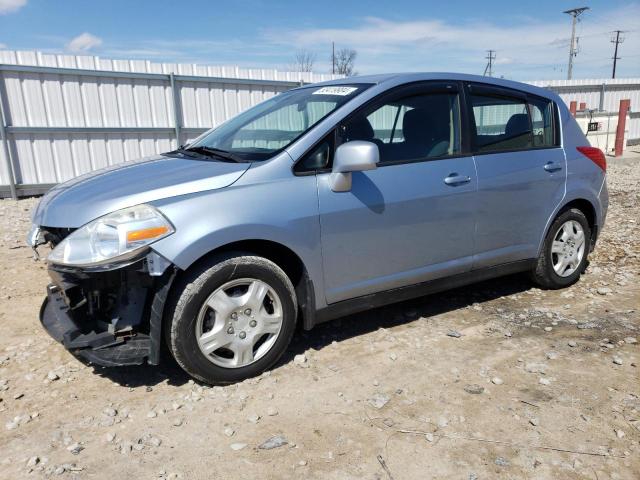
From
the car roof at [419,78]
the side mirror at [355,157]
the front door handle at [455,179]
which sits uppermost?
the car roof at [419,78]

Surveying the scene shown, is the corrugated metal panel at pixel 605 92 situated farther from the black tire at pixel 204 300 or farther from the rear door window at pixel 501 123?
the black tire at pixel 204 300

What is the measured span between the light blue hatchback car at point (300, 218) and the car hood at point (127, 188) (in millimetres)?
13

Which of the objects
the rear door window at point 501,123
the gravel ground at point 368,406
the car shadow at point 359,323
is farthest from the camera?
the rear door window at point 501,123

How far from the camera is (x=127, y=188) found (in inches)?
112

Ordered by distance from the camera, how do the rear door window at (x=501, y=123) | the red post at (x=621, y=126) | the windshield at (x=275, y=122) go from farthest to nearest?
the red post at (x=621, y=126), the rear door window at (x=501, y=123), the windshield at (x=275, y=122)

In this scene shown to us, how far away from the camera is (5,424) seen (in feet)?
8.71

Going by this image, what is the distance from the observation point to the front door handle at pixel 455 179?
11.7 ft

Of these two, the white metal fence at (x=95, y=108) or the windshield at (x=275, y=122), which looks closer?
the windshield at (x=275, y=122)

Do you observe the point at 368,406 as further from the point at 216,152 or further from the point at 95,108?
the point at 95,108

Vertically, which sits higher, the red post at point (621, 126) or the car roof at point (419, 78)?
the car roof at point (419, 78)

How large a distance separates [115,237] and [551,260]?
11.8ft

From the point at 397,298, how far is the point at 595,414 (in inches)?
53.5

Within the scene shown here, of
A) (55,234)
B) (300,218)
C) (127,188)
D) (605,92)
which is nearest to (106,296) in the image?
(55,234)

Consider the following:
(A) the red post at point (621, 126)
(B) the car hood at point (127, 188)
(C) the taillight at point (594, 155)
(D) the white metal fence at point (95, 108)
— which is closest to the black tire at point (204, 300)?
(B) the car hood at point (127, 188)
